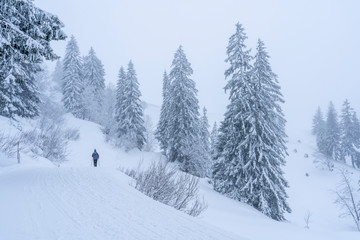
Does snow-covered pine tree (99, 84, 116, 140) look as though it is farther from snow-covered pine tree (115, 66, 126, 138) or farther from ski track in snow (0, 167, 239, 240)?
ski track in snow (0, 167, 239, 240)

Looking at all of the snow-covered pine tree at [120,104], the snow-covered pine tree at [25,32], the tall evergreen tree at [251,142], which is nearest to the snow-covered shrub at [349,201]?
the tall evergreen tree at [251,142]

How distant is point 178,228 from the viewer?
132 inches

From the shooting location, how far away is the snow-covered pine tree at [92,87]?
143 feet

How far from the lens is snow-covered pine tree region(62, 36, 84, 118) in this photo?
42.9m

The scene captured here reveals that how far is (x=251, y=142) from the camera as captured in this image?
52.9 feet

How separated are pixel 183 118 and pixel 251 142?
12925 mm

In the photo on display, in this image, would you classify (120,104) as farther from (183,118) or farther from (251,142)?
(251,142)

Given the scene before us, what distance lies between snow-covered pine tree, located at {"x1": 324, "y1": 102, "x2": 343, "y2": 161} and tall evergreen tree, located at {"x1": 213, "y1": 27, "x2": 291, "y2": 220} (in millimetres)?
40756

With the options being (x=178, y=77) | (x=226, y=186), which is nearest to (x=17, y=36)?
(x=226, y=186)

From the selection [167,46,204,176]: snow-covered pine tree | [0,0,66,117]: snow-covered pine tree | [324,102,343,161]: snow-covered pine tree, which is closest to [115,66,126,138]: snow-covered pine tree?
[167,46,204,176]: snow-covered pine tree

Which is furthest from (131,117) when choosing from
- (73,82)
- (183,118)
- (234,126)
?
(234,126)

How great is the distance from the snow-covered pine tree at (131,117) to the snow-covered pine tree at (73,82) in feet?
40.8

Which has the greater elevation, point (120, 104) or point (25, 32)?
point (120, 104)

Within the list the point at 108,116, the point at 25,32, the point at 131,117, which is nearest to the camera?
the point at 25,32
